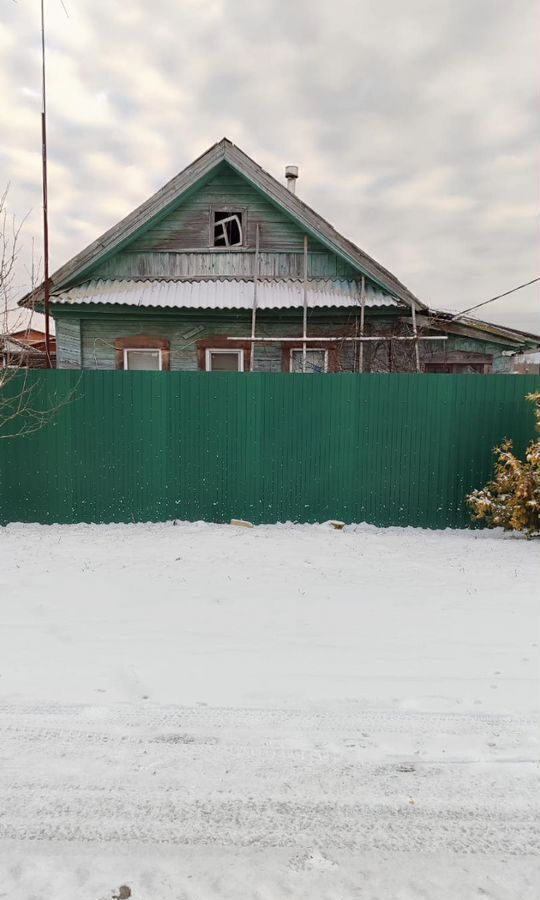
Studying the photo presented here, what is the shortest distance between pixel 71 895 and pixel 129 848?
236mm

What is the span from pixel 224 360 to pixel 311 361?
186 centimetres

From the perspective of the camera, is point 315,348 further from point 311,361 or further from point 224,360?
point 224,360

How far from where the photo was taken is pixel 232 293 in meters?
9.52

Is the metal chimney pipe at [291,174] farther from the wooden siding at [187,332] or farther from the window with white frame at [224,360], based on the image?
the window with white frame at [224,360]

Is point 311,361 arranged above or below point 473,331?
below

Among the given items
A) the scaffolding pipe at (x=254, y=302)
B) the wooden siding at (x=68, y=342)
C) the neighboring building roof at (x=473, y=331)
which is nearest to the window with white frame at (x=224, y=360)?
the scaffolding pipe at (x=254, y=302)

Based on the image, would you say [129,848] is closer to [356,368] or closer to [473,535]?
[473,535]

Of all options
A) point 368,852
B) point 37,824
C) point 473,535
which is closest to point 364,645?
point 368,852

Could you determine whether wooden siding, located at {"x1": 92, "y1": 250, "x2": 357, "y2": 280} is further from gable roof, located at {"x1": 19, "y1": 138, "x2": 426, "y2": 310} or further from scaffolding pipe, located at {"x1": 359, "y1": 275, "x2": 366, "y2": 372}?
scaffolding pipe, located at {"x1": 359, "y1": 275, "x2": 366, "y2": 372}

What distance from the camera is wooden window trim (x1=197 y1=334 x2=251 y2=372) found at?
966 cm

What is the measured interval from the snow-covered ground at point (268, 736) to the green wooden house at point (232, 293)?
19.6 ft

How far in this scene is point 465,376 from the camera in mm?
6500

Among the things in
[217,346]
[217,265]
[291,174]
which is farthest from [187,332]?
[291,174]

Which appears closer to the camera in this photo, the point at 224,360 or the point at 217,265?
the point at 224,360
